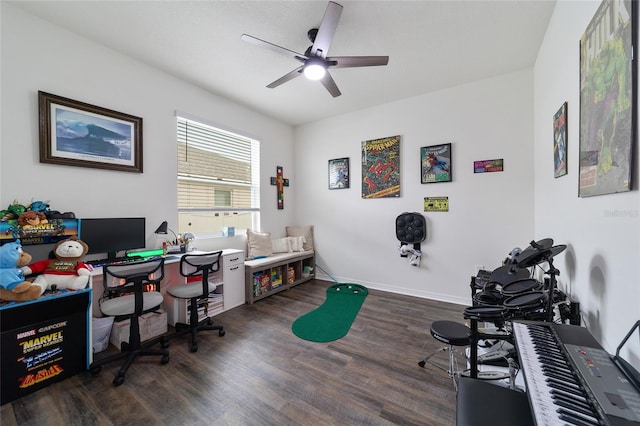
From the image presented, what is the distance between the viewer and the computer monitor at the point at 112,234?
229 centimetres

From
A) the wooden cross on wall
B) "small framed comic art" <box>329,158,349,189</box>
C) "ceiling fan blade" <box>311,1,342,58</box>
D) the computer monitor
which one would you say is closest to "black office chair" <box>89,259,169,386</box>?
the computer monitor

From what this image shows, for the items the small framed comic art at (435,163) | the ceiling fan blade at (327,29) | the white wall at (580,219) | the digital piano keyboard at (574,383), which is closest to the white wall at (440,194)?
the small framed comic art at (435,163)

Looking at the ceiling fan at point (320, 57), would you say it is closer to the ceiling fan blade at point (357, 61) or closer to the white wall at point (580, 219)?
the ceiling fan blade at point (357, 61)

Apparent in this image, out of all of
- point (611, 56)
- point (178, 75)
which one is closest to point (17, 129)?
point (178, 75)

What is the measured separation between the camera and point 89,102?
2420 millimetres

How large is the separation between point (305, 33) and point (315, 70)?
0.41m

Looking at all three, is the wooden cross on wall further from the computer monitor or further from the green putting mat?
the computer monitor

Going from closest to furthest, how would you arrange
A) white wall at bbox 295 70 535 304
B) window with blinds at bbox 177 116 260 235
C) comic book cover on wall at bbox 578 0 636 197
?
comic book cover on wall at bbox 578 0 636 197 < white wall at bbox 295 70 535 304 < window with blinds at bbox 177 116 260 235

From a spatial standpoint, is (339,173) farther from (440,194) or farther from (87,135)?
(87,135)

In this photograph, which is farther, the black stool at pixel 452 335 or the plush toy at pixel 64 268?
the plush toy at pixel 64 268

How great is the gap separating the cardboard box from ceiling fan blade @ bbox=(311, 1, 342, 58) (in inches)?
116

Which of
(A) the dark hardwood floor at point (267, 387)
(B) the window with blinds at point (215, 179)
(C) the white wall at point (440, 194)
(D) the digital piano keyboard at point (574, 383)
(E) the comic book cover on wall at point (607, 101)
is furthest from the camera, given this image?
(B) the window with blinds at point (215, 179)

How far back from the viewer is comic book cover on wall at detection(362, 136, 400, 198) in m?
3.81

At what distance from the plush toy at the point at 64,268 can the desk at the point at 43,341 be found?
9 cm
